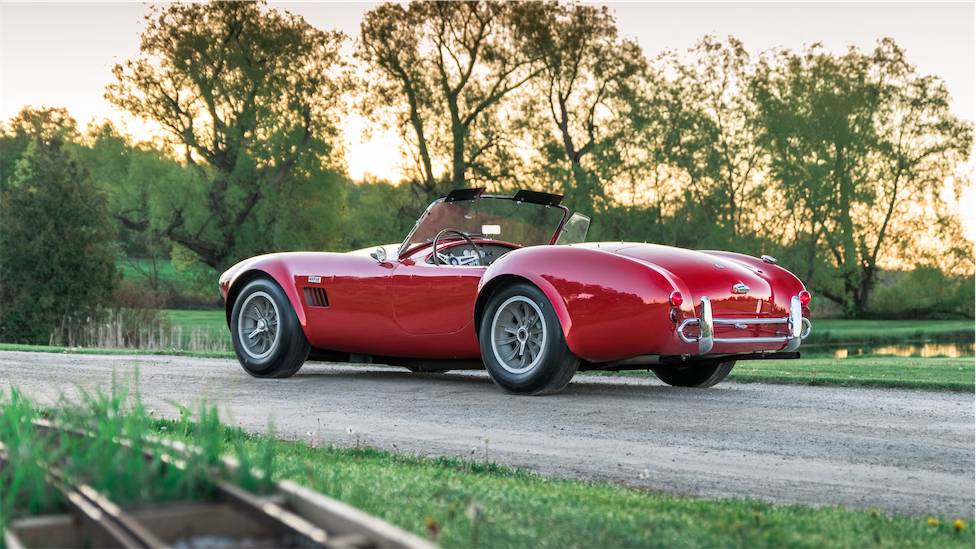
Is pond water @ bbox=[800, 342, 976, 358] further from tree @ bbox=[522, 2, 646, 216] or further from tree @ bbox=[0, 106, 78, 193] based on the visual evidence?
tree @ bbox=[0, 106, 78, 193]

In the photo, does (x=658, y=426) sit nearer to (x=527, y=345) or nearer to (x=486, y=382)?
(x=527, y=345)

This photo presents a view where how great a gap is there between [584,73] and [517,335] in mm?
33201

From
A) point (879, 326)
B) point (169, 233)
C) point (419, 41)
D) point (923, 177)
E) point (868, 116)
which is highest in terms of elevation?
point (419, 41)

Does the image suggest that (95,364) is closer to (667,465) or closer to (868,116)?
(667,465)

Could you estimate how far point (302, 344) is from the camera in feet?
28.6

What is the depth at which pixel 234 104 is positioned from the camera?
38500 mm

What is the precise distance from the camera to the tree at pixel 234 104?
37.7 metres

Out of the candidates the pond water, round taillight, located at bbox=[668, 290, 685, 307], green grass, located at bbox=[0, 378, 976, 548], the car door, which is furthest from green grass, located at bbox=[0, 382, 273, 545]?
the pond water

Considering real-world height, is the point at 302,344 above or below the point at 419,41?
below

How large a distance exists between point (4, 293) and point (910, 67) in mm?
36290

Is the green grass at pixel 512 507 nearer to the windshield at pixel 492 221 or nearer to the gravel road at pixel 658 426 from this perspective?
the gravel road at pixel 658 426

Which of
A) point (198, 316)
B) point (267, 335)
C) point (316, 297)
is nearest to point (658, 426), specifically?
point (316, 297)

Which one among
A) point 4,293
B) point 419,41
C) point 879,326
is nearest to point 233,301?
point 4,293

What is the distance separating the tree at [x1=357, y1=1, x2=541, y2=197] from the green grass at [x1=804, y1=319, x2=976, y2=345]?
1413 cm
